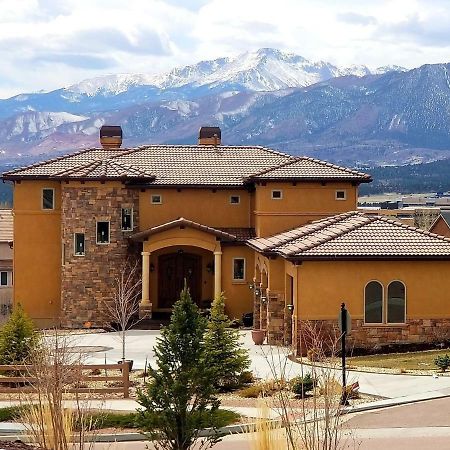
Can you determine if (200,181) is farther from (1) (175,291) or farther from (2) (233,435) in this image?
(2) (233,435)

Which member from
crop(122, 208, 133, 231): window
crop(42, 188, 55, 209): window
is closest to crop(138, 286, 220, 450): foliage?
crop(122, 208, 133, 231): window

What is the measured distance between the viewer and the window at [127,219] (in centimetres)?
4091

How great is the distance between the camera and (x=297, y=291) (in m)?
29.5

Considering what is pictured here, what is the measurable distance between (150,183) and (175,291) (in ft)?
15.4

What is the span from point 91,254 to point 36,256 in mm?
3184

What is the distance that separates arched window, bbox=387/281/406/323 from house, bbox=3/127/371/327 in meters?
9.54

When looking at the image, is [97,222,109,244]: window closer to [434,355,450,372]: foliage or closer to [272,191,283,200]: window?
[272,191,283,200]: window

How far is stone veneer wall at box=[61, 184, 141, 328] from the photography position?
40.2m

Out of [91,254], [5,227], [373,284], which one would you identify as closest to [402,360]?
[373,284]

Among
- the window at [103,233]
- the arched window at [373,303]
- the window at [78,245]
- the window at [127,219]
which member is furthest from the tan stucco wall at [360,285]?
the window at [78,245]

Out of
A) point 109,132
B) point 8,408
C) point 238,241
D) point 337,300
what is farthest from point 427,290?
point 109,132

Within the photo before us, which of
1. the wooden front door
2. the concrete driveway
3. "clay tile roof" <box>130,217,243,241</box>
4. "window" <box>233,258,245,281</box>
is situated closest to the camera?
the concrete driveway

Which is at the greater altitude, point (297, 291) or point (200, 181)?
point (200, 181)

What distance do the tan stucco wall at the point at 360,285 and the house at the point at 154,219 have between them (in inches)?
372
